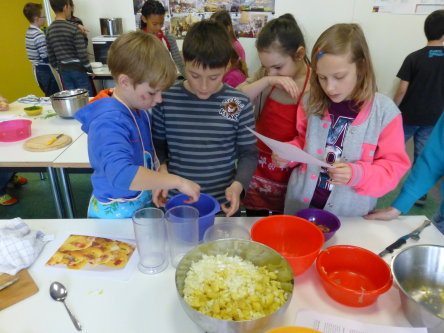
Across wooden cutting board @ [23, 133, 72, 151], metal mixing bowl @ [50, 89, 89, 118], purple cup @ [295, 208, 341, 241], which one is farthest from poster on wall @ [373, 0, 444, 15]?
wooden cutting board @ [23, 133, 72, 151]

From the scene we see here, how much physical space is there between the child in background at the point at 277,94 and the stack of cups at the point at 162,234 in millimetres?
621

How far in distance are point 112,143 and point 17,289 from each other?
18.6 inches

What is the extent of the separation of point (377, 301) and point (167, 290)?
0.55 metres

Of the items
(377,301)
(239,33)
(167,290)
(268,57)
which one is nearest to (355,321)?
(377,301)

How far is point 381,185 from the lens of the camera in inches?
43.4

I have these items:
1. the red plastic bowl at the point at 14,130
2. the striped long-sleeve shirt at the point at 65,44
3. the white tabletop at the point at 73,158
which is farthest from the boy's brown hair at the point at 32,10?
the white tabletop at the point at 73,158

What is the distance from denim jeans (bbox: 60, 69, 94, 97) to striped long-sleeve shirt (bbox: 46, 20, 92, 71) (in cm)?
8

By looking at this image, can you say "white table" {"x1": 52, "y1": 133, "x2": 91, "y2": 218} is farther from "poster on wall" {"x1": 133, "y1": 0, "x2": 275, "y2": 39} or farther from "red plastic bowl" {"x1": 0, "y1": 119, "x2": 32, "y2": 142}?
"poster on wall" {"x1": 133, "y1": 0, "x2": 275, "y2": 39}

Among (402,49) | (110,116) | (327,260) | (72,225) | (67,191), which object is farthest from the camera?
(402,49)

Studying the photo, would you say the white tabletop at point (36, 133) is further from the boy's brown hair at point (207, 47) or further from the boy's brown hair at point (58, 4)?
the boy's brown hair at point (58, 4)

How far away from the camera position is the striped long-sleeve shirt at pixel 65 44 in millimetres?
3350

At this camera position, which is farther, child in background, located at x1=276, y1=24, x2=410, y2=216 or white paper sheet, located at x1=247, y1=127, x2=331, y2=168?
child in background, located at x1=276, y1=24, x2=410, y2=216

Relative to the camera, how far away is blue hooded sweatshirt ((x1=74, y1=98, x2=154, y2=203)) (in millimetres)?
965

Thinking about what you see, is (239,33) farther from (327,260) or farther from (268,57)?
(327,260)
